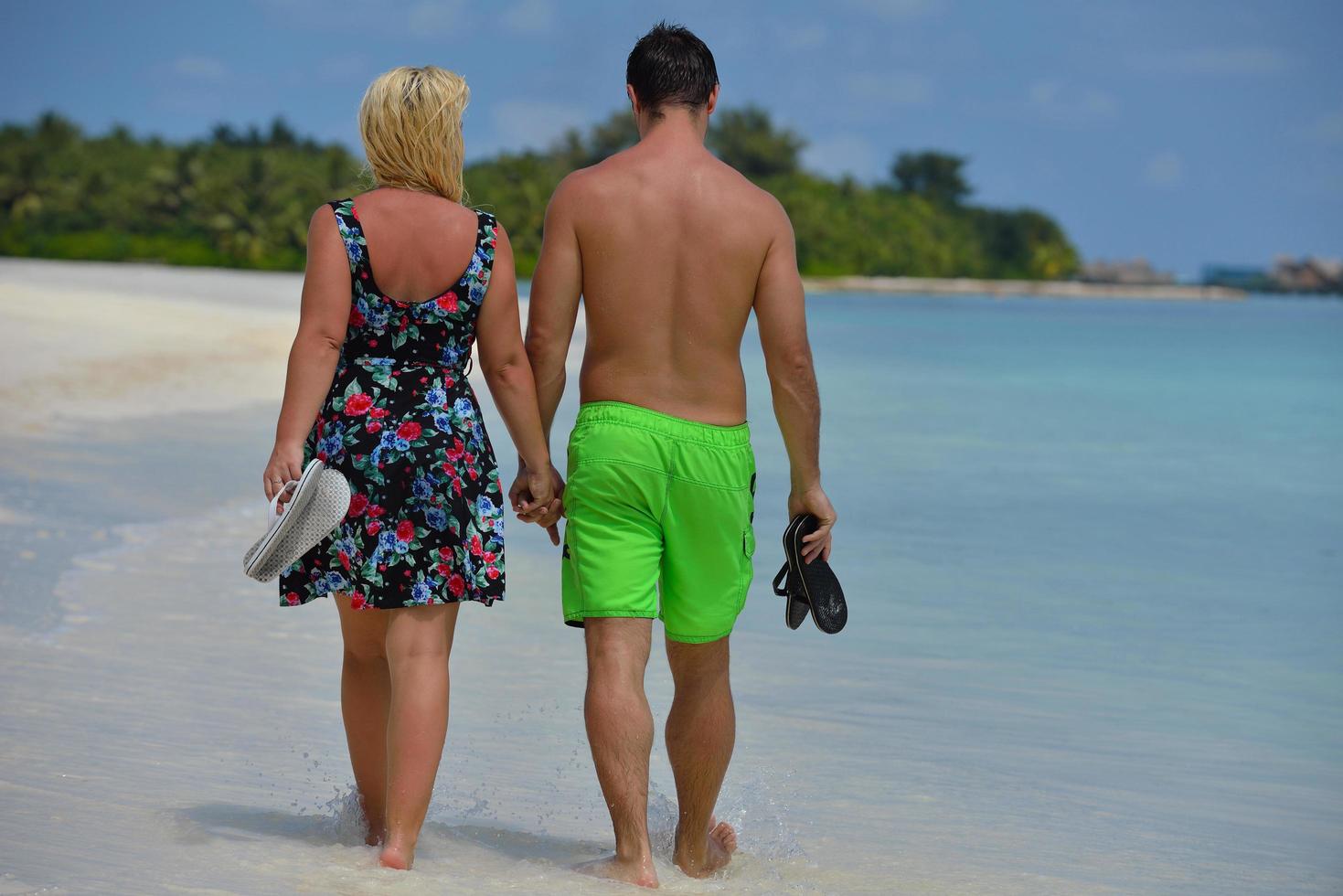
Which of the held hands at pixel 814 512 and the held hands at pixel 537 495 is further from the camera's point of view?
the held hands at pixel 814 512

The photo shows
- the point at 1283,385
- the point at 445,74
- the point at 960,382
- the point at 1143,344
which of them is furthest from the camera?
the point at 1143,344

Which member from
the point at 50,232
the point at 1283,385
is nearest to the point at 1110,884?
the point at 1283,385

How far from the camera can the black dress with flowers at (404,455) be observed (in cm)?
294

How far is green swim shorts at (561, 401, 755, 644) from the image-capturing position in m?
3.15

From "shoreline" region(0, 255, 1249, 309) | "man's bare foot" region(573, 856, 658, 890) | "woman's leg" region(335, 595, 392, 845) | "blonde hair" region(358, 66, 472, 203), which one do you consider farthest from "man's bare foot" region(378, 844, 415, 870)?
"shoreline" region(0, 255, 1249, 309)

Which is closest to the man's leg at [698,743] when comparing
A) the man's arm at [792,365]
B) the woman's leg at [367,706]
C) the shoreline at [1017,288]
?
the man's arm at [792,365]

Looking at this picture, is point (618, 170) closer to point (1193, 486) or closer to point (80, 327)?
point (1193, 486)

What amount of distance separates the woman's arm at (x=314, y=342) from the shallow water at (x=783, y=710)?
2.61ft

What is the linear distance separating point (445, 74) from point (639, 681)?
4.17 feet

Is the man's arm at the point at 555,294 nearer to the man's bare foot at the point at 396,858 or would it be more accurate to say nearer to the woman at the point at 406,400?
the woman at the point at 406,400

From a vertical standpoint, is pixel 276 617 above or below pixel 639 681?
below

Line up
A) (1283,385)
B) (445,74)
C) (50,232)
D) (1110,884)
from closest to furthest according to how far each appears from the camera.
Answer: (445,74) < (1110,884) < (1283,385) < (50,232)

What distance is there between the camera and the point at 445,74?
9.72 ft

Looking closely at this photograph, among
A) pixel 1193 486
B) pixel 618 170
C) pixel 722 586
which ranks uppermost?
pixel 618 170
